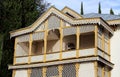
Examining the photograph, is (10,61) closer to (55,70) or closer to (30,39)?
(30,39)

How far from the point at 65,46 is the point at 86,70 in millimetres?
4487

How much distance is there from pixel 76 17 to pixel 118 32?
→ 14.5 feet

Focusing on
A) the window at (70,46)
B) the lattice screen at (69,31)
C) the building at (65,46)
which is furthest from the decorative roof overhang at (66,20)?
the window at (70,46)

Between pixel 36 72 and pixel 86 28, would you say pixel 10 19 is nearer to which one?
pixel 36 72

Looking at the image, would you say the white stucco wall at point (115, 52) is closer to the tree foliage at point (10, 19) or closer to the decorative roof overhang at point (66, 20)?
the decorative roof overhang at point (66, 20)

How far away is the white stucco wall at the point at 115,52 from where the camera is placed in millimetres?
32844

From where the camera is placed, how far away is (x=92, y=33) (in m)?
33.3

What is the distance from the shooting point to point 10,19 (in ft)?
143

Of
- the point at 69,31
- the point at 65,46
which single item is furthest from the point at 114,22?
the point at 65,46

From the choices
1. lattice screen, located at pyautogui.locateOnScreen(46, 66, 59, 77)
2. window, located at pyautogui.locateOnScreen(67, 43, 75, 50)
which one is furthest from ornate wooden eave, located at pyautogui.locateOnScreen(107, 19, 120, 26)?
lattice screen, located at pyautogui.locateOnScreen(46, 66, 59, 77)

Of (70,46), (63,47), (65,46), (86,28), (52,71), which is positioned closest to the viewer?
(86,28)

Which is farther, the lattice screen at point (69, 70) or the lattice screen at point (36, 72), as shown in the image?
the lattice screen at point (36, 72)

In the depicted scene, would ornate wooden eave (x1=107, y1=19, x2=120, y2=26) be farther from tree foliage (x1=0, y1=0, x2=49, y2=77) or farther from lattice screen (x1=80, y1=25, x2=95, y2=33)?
tree foliage (x1=0, y1=0, x2=49, y2=77)

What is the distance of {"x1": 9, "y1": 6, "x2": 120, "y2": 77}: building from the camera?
102ft
